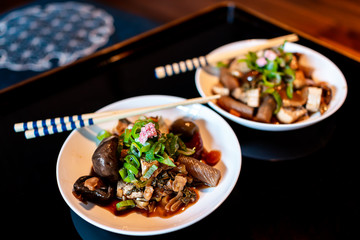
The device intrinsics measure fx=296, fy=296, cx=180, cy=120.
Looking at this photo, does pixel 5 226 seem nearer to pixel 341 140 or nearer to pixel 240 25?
pixel 341 140

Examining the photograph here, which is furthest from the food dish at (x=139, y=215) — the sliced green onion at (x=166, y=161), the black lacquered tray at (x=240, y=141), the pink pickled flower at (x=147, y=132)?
the pink pickled flower at (x=147, y=132)

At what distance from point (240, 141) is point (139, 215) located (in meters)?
0.78

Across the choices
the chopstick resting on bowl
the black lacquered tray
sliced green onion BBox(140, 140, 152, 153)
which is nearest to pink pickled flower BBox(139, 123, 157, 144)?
sliced green onion BBox(140, 140, 152, 153)

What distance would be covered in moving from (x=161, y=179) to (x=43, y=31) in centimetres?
284

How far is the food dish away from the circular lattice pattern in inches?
67.9

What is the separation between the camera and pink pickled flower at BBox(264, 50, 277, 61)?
200 cm

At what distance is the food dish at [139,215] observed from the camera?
1.30m

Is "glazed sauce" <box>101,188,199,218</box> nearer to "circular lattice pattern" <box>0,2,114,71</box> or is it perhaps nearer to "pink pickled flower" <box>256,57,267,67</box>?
"pink pickled flower" <box>256,57,267,67</box>

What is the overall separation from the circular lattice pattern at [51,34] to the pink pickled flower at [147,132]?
2058mm

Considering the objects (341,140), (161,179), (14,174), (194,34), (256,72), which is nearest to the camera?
(161,179)

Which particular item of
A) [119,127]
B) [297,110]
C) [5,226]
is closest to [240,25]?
[297,110]

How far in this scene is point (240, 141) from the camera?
6.06 ft

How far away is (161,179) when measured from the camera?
1.47 meters

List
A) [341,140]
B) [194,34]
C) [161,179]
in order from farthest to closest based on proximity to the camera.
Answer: [194,34] < [341,140] < [161,179]
